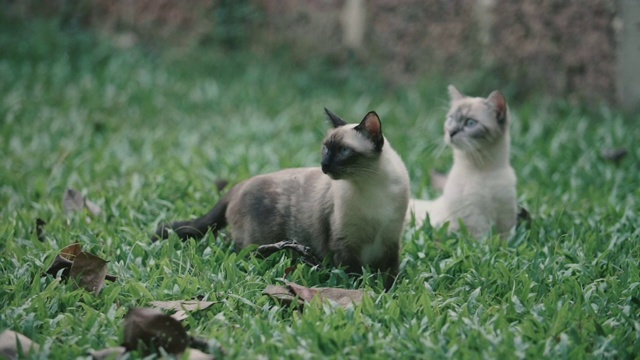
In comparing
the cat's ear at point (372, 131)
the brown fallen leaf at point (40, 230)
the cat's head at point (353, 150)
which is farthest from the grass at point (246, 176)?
the cat's ear at point (372, 131)

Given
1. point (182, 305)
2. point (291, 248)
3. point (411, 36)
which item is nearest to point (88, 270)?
point (182, 305)

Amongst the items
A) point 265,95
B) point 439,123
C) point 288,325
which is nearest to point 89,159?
point 265,95

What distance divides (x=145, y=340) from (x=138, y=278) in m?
0.72

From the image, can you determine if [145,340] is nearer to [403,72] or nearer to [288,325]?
[288,325]

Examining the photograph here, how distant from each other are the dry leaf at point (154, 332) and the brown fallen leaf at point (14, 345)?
35 centimetres

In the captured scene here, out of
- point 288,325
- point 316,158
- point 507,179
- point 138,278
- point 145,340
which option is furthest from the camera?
point 316,158

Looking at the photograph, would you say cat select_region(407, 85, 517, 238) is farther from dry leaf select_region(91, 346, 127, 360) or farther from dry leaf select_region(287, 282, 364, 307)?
dry leaf select_region(91, 346, 127, 360)

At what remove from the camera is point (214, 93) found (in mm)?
8031

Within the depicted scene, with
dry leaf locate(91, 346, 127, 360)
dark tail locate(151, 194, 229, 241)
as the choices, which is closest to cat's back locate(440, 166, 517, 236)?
dark tail locate(151, 194, 229, 241)

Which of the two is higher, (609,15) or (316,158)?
(609,15)

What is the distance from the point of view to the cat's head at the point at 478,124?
4.82 m

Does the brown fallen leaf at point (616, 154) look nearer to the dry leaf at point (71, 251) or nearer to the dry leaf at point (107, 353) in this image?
the dry leaf at point (71, 251)

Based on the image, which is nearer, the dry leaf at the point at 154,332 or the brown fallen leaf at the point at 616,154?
the dry leaf at the point at 154,332

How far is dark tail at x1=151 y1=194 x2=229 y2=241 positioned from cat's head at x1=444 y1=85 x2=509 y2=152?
55.1 inches
